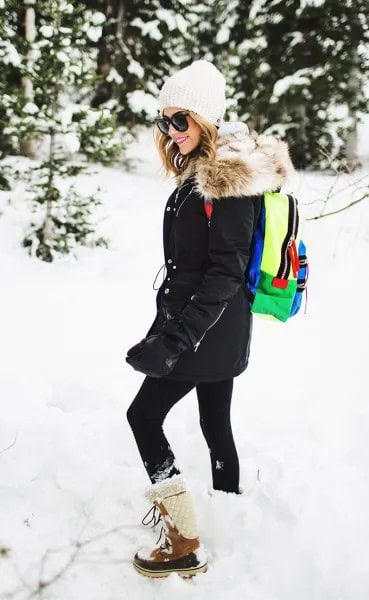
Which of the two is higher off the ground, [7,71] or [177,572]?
[7,71]

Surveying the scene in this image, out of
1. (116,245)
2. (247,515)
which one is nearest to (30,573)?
(247,515)

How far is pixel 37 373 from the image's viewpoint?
4.45 metres

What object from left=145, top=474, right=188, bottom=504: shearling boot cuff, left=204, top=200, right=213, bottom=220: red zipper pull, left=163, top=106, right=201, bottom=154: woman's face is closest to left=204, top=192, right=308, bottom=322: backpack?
left=204, top=200, right=213, bottom=220: red zipper pull

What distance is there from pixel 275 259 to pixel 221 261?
352mm

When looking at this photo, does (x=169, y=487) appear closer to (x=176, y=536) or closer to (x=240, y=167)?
(x=176, y=536)

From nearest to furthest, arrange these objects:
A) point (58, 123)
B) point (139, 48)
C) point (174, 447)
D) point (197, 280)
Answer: point (197, 280)
point (174, 447)
point (58, 123)
point (139, 48)

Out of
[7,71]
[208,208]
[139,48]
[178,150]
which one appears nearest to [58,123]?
[7,71]

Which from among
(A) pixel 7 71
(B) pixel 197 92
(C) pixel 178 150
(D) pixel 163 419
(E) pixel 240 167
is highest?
(A) pixel 7 71

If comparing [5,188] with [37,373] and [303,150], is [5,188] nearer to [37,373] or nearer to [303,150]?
[37,373]

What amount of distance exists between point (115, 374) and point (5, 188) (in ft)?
16.8

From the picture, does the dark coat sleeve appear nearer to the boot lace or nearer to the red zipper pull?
the red zipper pull

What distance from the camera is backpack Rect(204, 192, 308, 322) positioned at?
225 cm

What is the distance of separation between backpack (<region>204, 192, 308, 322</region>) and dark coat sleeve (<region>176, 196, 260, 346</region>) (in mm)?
155

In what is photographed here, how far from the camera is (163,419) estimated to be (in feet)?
8.04
